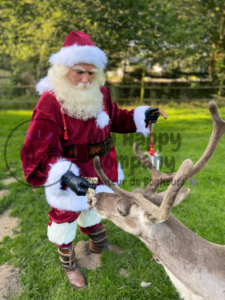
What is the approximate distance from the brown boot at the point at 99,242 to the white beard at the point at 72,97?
1.21 metres

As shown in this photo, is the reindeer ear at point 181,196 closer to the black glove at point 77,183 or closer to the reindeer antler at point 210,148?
the reindeer antler at point 210,148

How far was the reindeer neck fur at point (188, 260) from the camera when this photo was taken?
143 cm

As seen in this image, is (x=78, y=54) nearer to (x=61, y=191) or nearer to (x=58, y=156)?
(x=58, y=156)

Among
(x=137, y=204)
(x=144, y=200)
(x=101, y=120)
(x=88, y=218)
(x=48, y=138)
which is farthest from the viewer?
(x=88, y=218)

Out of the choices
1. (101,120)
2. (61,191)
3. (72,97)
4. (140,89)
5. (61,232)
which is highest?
(72,97)

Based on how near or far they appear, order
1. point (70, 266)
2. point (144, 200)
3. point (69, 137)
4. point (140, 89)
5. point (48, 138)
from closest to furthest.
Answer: point (144, 200) → point (48, 138) → point (69, 137) → point (70, 266) → point (140, 89)

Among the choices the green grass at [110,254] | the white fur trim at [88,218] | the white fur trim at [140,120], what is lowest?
the green grass at [110,254]

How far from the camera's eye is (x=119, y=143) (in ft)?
20.0

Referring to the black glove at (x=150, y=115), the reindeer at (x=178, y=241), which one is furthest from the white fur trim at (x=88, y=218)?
the black glove at (x=150, y=115)

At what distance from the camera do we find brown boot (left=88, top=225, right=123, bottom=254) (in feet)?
8.53

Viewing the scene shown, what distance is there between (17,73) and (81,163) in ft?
33.4

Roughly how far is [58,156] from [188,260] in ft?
3.71

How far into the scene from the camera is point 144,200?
4.78 feet

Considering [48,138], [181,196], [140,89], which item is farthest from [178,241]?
[140,89]
